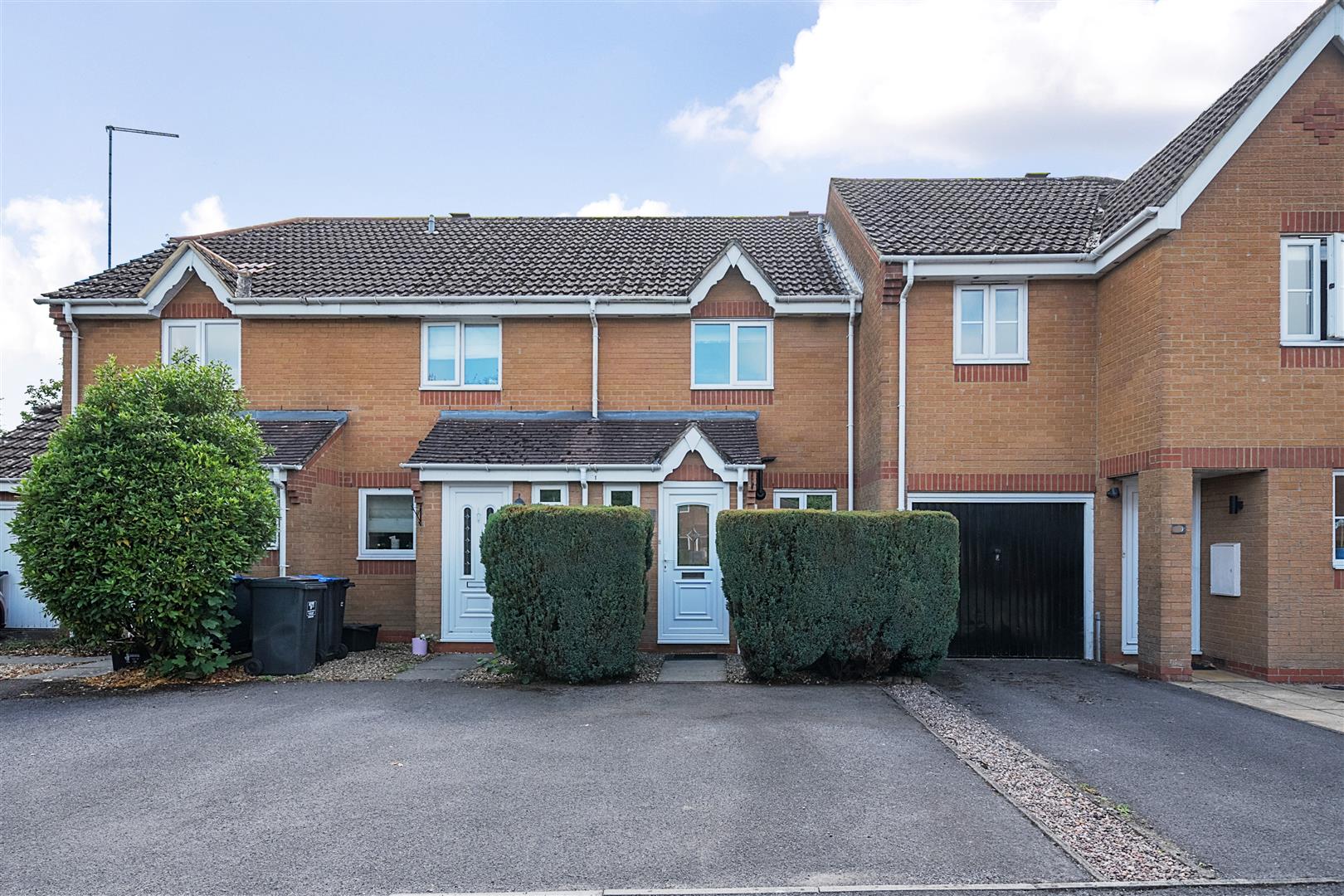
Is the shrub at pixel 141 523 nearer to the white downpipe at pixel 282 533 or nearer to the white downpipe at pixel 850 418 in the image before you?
the white downpipe at pixel 282 533

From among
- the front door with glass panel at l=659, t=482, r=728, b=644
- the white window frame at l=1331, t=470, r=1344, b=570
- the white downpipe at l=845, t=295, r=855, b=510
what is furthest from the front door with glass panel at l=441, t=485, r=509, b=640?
the white window frame at l=1331, t=470, r=1344, b=570

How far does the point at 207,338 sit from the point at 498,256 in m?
5.06

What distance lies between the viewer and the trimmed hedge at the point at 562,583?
1084cm

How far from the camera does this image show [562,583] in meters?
10.8

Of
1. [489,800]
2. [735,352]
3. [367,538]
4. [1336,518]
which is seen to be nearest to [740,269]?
[735,352]

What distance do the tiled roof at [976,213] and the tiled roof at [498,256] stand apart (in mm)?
1300

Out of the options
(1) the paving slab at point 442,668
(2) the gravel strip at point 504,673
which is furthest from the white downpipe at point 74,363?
(2) the gravel strip at point 504,673

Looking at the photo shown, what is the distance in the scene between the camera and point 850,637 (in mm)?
10898

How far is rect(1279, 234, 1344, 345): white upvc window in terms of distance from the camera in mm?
11539

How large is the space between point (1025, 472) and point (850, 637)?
13.9 ft

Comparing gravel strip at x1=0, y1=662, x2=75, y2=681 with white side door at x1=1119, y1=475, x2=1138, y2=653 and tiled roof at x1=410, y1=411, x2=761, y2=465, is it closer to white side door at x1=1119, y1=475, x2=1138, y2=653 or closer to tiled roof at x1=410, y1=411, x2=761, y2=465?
tiled roof at x1=410, y1=411, x2=761, y2=465

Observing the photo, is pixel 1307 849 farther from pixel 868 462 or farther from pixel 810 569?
pixel 868 462

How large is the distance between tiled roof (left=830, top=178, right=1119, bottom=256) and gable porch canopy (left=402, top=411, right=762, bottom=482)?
365 centimetres

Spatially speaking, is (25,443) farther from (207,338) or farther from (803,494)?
(803,494)
